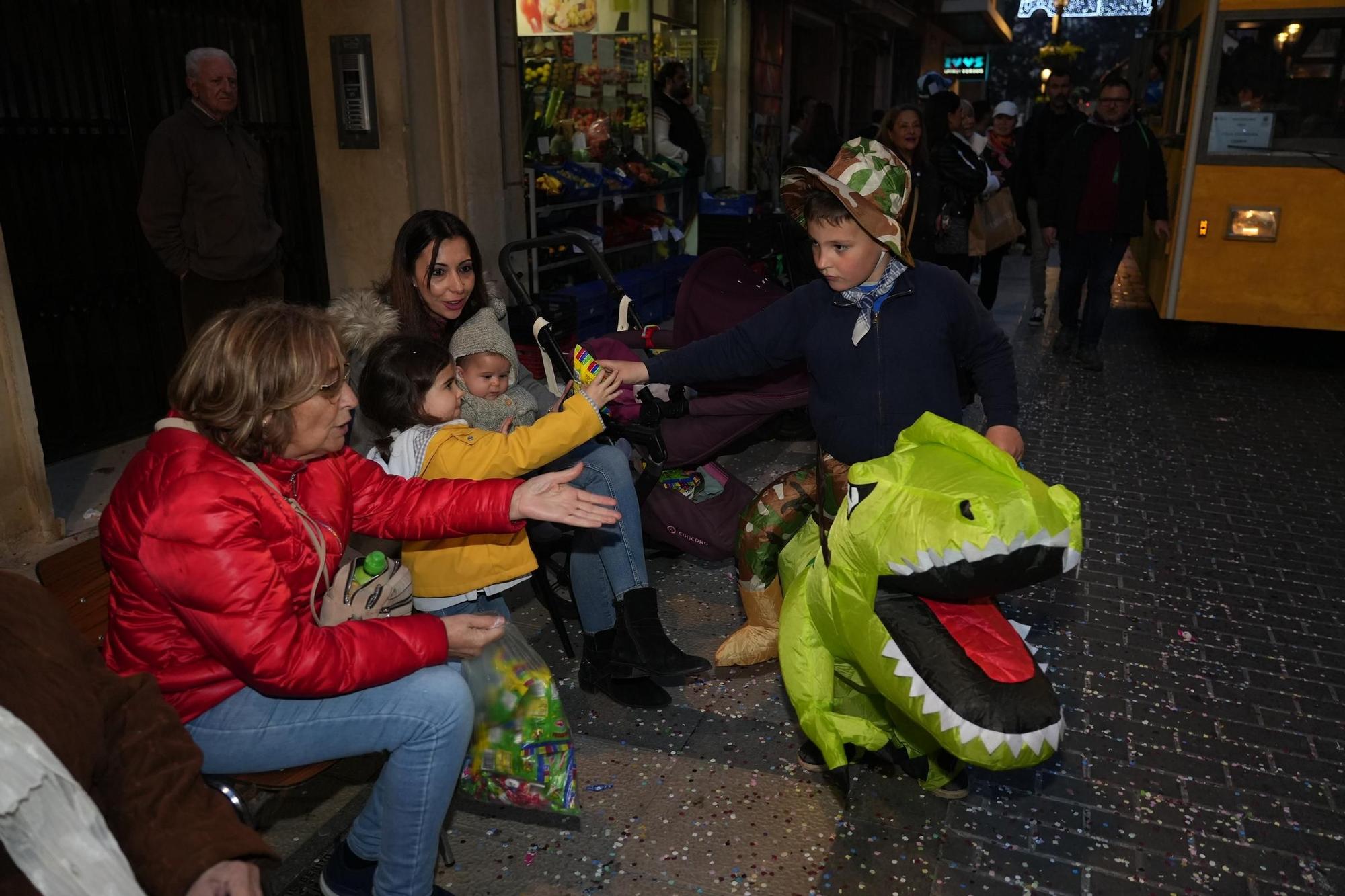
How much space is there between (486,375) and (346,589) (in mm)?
1313

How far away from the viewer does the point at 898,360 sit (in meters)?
3.09

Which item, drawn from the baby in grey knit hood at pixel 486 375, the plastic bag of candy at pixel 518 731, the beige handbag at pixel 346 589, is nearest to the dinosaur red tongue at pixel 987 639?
the plastic bag of candy at pixel 518 731

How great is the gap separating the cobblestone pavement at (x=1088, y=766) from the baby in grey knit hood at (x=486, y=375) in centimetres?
102

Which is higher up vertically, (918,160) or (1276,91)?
(1276,91)

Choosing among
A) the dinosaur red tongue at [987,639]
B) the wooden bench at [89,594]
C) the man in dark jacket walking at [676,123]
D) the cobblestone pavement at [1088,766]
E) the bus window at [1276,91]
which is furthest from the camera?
the man in dark jacket walking at [676,123]

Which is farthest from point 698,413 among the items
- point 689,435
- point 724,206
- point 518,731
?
point 724,206

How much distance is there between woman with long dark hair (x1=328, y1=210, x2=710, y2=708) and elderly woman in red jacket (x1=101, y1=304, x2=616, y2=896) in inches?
49.7

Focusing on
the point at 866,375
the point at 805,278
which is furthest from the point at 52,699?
the point at 805,278

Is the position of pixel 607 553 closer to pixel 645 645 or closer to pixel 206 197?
pixel 645 645

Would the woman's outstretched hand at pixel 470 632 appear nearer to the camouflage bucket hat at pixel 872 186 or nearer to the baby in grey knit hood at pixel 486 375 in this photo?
the baby in grey knit hood at pixel 486 375

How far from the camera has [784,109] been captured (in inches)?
658

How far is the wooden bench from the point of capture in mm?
2281

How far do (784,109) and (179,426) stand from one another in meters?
15.9

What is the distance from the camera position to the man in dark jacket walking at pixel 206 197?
4.90 metres
